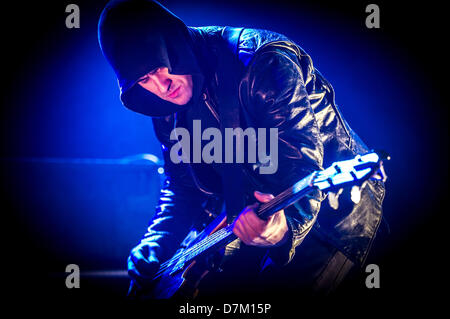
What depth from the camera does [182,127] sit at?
68.1 inches

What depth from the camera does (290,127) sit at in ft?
3.81

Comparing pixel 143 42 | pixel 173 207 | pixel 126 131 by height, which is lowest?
pixel 173 207

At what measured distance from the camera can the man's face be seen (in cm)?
149

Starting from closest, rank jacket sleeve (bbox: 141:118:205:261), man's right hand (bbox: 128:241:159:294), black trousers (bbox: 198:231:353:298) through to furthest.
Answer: black trousers (bbox: 198:231:353:298) < man's right hand (bbox: 128:241:159:294) < jacket sleeve (bbox: 141:118:205:261)

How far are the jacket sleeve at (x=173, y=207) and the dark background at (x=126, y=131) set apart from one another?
55.7 inches

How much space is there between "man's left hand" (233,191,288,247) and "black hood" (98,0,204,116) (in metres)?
0.69

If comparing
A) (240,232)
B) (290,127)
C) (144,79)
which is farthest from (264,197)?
(144,79)

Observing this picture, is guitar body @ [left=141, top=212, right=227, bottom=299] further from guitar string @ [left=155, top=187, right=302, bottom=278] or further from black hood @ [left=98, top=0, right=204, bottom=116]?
black hood @ [left=98, top=0, right=204, bottom=116]

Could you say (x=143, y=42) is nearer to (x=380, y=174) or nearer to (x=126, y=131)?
(x=380, y=174)

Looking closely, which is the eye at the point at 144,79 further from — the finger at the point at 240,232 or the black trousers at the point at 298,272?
the black trousers at the point at 298,272

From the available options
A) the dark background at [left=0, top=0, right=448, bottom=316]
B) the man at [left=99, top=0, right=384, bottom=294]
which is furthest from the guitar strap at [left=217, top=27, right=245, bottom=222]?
the dark background at [left=0, top=0, right=448, bottom=316]

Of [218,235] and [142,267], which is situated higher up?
[218,235]

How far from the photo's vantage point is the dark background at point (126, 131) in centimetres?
250
